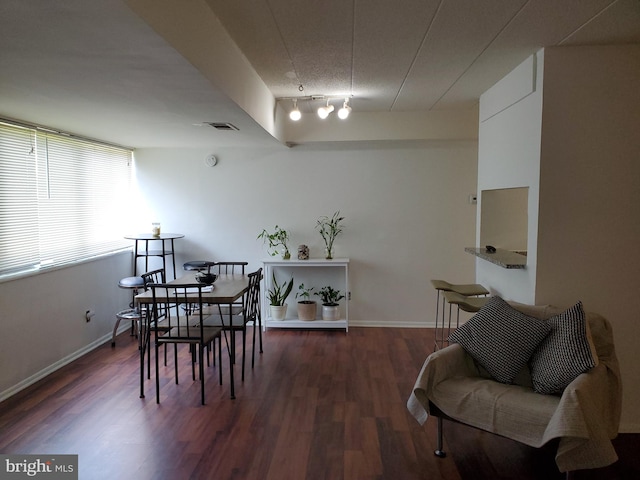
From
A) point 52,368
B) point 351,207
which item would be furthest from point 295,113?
point 52,368

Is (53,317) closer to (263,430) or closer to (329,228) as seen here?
(263,430)

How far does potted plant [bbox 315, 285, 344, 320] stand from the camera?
16.3ft

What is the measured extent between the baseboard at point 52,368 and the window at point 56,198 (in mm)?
879

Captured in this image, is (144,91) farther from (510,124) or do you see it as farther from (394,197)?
(394,197)

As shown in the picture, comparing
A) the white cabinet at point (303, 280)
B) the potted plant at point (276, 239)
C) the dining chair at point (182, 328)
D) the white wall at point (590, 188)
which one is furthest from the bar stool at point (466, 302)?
the potted plant at point (276, 239)

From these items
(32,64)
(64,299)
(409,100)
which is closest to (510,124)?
(409,100)

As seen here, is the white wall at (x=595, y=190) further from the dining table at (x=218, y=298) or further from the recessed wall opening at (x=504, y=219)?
the dining table at (x=218, y=298)

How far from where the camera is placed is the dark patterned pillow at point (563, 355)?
2193 mm

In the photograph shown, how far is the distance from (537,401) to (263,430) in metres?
1.65

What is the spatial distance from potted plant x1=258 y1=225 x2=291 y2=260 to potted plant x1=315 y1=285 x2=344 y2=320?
679mm

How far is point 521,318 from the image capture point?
2.56 meters

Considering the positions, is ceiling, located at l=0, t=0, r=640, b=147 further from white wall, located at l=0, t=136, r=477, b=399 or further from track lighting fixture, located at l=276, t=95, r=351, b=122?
white wall, located at l=0, t=136, r=477, b=399

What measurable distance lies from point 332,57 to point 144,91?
4.06 ft

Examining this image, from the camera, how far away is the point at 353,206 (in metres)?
5.10
